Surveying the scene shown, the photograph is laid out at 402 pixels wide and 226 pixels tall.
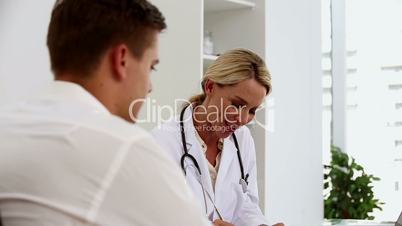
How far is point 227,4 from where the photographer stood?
350cm

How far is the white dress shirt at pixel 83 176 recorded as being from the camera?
90cm

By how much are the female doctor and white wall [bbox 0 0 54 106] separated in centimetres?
79

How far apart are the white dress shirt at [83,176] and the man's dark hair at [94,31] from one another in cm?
13

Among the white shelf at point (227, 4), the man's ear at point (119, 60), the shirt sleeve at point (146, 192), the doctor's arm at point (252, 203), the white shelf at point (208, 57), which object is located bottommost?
the doctor's arm at point (252, 203)

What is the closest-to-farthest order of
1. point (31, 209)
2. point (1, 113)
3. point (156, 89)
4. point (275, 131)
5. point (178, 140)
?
point (31, 209), point (1, 113), point (178, 140), point (156, 89), point (275, 131)

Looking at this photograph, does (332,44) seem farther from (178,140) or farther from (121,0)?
(121,0)

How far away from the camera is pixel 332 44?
4602mm

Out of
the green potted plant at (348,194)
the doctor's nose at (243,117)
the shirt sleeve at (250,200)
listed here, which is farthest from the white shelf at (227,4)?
the green potted plant at (348,194)

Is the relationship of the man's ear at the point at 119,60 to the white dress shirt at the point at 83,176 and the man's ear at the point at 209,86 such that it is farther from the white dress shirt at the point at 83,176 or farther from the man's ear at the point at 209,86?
the man's ear at the point at 209,86

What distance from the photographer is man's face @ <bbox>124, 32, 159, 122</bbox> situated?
1058mm

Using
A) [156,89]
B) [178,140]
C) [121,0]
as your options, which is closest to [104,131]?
[121,0]

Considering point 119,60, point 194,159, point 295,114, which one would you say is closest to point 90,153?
point 119,60

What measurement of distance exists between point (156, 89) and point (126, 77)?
2.00 m

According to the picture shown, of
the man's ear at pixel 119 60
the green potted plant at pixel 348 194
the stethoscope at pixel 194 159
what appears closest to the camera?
the man's ear at pixel 119 60
